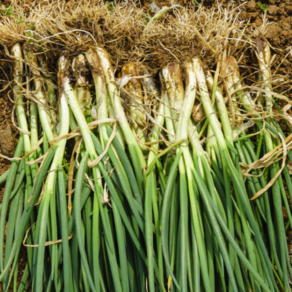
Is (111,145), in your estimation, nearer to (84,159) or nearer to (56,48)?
(84,159)

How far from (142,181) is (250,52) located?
2.55ft

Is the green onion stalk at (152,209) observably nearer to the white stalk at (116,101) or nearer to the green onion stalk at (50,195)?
the white stalk at (116,101)

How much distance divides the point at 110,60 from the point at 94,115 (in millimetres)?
247

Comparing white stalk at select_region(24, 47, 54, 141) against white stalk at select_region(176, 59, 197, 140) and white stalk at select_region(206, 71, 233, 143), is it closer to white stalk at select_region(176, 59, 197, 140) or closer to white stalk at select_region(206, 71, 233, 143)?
white stalk at select_region(176, 59, 197, 140)

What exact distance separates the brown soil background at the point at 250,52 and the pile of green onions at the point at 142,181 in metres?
0.08

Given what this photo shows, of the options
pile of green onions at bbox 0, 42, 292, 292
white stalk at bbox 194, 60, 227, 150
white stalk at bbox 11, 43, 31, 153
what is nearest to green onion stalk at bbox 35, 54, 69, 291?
pile of green onions at bbox 0, 42, 292, 292

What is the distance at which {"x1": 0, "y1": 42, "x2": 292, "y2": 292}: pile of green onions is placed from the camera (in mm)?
890

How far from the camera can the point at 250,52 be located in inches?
48.8

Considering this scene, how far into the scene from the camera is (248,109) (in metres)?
1.15

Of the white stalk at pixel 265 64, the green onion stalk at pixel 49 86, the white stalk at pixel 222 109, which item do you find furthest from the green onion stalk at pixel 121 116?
the white stalk at pixel 265 64

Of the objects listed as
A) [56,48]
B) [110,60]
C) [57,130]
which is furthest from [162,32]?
[57,130]

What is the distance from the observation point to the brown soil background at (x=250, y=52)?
1.19 metres

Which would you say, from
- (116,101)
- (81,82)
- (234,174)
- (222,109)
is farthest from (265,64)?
(81,82)

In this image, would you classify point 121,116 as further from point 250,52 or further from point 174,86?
point 250,52
